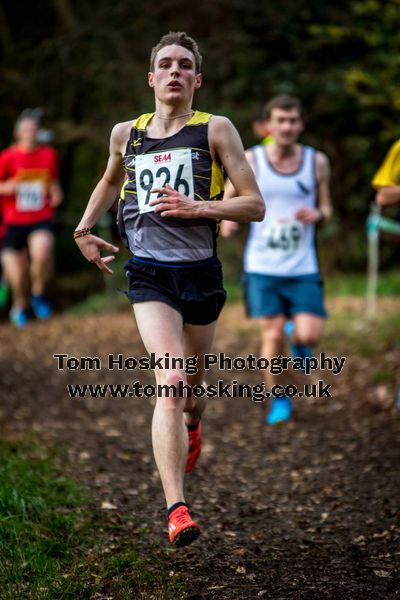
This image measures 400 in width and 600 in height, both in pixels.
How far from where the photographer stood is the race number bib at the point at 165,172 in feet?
11.6

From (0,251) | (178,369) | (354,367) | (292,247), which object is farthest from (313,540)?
(0,251)

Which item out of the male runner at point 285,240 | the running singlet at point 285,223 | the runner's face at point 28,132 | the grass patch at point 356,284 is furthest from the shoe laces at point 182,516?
the grass patch at point 356,284

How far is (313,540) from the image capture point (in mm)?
3777

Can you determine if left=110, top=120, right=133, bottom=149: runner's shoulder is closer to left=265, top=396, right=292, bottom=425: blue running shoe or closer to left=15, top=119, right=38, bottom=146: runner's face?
left=265, top=396, right=292, bottom=425: blue running shoe

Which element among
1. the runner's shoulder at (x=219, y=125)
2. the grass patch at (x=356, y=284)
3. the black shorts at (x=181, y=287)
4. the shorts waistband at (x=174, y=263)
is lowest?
the grass patch at (x=356, y=284)

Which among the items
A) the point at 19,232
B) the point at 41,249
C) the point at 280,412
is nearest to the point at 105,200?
the point at 280,412

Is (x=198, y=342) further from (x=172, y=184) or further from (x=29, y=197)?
(x=29, y=197)

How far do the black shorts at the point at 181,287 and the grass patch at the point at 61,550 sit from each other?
102cm

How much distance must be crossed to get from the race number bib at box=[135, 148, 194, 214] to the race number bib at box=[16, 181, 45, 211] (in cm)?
649

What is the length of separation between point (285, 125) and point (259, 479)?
2434 millimetres

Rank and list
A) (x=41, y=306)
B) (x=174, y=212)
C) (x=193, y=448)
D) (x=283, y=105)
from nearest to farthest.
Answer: (x=174, y=212) → (x=193, y=448) → (x=283, y=105) → (x=41, y=306)

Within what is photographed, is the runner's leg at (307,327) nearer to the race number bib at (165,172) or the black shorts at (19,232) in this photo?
the race number bib at (165,172)

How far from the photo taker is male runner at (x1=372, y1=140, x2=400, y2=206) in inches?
201

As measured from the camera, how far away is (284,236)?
19.2 feet
